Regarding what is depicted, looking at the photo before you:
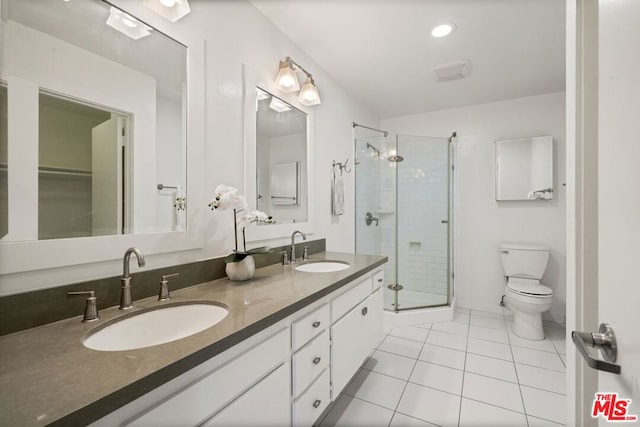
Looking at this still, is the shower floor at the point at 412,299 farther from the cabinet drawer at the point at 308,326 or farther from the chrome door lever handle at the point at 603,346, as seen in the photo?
the chrome door lever handle at the point at 603,346

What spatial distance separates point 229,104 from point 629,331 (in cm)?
170

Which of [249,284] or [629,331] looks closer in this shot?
[629,331]

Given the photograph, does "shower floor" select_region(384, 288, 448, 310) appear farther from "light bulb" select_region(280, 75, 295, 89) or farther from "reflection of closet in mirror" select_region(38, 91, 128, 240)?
"reflection of closet in mirror" select_region(38, 91, 128, 240)

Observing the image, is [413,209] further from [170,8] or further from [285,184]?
[170,8]

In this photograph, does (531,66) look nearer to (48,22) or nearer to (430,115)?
(430,115)

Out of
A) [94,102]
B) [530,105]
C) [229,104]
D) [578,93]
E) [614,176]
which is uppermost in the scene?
[530,105]

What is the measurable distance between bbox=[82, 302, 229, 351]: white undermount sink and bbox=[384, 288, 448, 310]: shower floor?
7.53 feet

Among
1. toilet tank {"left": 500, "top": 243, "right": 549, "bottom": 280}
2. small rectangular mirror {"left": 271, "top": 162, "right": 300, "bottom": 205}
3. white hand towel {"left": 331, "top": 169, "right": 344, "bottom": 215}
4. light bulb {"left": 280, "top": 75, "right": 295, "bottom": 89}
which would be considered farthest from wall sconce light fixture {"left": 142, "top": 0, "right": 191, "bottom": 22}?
toilet tank {"left": 500, "top": 243, "right": 549, "bottom": 280}

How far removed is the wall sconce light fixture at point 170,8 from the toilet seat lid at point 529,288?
3222mm

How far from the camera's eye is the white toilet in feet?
7.96

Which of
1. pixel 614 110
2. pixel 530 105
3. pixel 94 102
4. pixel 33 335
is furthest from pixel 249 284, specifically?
pixel 530 105

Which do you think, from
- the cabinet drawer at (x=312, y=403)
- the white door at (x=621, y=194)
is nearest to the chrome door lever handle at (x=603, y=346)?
the white door at (x=621, y=194)

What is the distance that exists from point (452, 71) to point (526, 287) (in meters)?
2.13

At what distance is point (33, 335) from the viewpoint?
2.52ft
